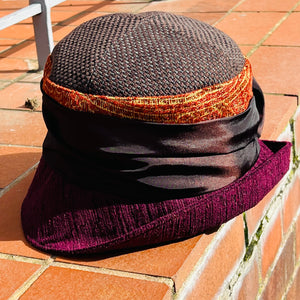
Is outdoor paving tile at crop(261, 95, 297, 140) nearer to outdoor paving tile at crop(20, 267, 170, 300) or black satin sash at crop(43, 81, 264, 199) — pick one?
black satin sash at crop(43, 81, 264, 199)

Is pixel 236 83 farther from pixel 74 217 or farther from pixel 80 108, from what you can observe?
pixel 74 217

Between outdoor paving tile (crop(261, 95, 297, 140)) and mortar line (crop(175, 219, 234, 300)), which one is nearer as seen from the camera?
mortar line (crop(175, 219, 234, 300))

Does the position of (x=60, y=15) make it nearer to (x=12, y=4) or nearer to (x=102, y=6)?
(x=102, y=6)

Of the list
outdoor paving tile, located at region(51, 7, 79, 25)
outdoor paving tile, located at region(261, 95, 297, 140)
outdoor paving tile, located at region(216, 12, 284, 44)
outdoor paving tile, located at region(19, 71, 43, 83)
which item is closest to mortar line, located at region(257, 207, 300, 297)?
outdoor paving tile, located at region(261, 95, 297, 140)

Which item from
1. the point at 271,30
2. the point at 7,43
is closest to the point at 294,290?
the point at 271,30

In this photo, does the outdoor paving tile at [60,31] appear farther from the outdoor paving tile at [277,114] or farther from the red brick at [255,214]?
the red brick at [255,214]

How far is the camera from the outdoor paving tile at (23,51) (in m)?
3.69

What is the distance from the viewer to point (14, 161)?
7.59ft

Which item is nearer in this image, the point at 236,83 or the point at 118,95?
the point at 118,95

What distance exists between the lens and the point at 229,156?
160 centimetres

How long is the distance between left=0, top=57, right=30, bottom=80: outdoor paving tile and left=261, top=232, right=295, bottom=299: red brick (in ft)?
5.40

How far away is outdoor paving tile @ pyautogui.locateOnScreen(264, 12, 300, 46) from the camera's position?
3.42m

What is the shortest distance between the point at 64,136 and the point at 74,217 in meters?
0.21

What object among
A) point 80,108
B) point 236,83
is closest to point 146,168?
point 80,108
